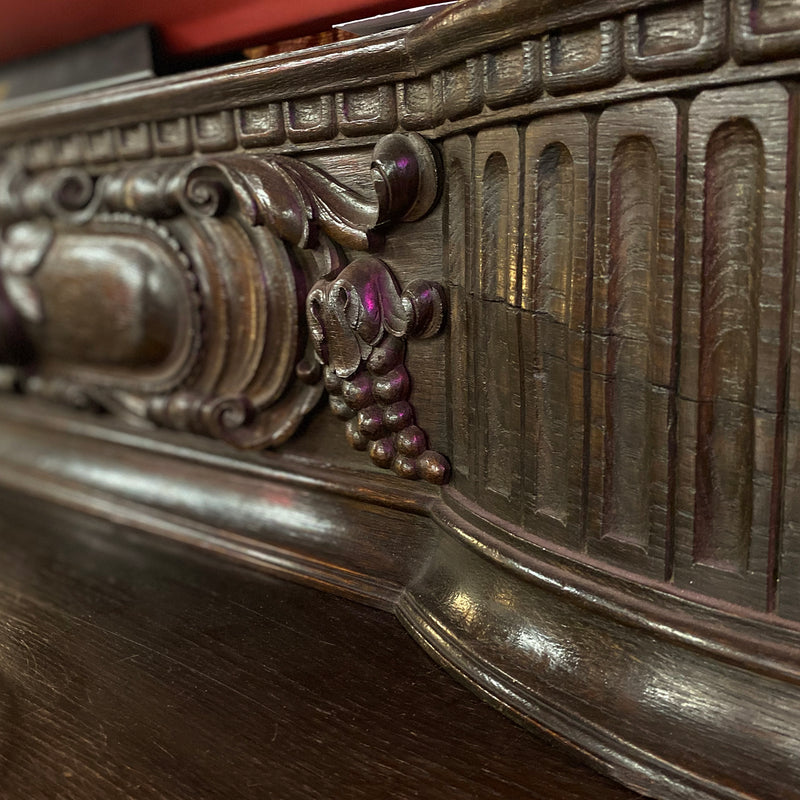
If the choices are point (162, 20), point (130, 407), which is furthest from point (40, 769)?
point (162, 20)

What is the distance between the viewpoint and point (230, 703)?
30.1 inches

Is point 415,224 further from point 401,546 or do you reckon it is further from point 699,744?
point 699,744

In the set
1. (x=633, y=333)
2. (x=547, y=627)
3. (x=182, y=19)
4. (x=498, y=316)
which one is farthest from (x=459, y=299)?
(x=182, y=19)

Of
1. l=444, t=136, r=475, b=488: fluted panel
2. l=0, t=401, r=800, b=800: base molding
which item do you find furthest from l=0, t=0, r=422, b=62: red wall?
l=0, t=401, r=800, b=800: base molding

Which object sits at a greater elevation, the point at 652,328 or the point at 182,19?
the point at 182,19

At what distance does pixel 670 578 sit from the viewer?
0.67 metres

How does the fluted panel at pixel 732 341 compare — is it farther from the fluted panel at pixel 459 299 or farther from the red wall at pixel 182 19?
the red wall at pixel 182 19

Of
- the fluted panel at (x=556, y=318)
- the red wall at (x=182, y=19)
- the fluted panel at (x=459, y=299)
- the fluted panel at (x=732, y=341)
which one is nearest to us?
the fluted panel at (x=732, y=341)

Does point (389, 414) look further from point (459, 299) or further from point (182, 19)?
point (182, 19)

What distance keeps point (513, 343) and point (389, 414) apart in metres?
0.21

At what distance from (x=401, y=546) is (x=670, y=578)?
1.20 ft

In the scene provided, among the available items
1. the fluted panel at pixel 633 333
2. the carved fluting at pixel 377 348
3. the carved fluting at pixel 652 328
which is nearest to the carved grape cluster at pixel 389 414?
the carved fluting at pixel 377 348

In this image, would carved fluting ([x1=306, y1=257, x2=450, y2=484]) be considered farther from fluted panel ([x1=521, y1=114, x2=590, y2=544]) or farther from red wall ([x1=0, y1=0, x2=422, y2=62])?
red wall ([x1=0, y1=0, x2=422, y2=62])

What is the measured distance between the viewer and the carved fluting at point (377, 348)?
2.88 feet
